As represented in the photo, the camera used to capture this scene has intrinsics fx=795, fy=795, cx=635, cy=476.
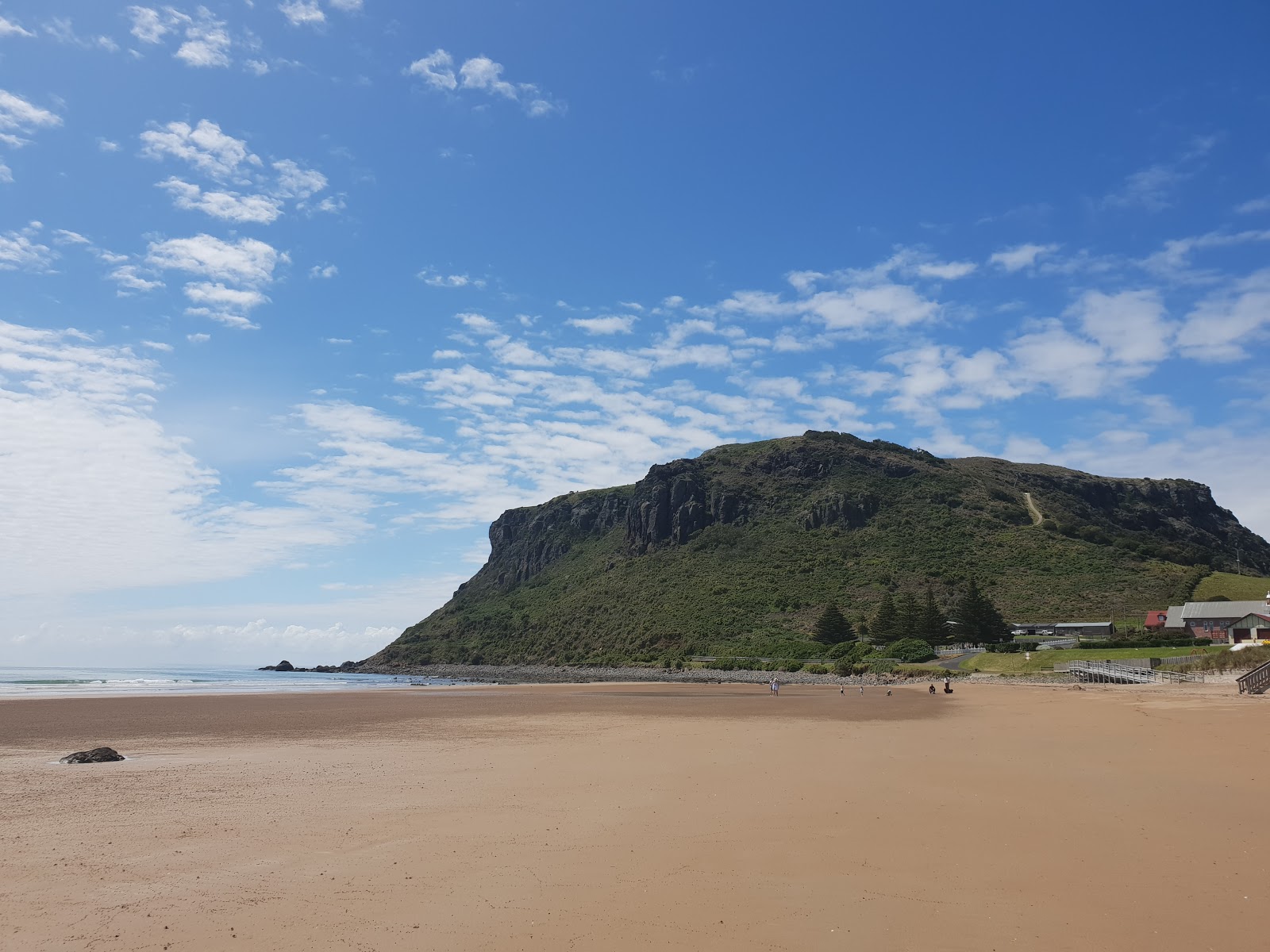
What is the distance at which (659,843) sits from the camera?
1026 cm

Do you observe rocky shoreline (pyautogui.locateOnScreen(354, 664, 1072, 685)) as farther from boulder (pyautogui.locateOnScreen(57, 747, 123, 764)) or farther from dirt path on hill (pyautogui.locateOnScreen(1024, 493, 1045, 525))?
dirt path on hill (pyautogui.locateOnScreen(1024, 493, 1045, 525))

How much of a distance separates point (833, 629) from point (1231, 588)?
51586 mm

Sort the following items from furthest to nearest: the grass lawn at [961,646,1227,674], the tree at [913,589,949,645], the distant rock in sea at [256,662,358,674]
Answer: the distant rock in sea at [256,662,358,674] < the tree at [913,589,949,645] < the grass lawn at [961,646,1227,674]

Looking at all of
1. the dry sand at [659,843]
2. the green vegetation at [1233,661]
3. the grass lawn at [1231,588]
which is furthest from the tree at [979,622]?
the dry sand at [659,843]

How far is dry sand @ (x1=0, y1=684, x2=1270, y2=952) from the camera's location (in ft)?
23.8

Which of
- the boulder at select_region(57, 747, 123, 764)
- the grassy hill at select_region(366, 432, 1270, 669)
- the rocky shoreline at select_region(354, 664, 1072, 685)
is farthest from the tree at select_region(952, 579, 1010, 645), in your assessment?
the boulder at select_region(57, 747, 123, 764)

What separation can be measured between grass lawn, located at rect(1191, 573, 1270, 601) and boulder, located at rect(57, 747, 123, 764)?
99.9 m

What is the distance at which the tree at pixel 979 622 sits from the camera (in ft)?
243

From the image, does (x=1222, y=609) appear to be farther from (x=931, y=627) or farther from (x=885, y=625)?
(x=885, y=625)

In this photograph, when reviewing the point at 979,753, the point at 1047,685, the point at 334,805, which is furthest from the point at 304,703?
the point at 1047,685

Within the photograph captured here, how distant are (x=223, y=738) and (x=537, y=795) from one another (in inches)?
635

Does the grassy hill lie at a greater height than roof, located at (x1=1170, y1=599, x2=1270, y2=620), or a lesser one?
greater

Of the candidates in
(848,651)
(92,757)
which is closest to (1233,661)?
(848,651)

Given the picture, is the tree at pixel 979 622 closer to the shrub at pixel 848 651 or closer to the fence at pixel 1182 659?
the shrub at pixel 848 651
